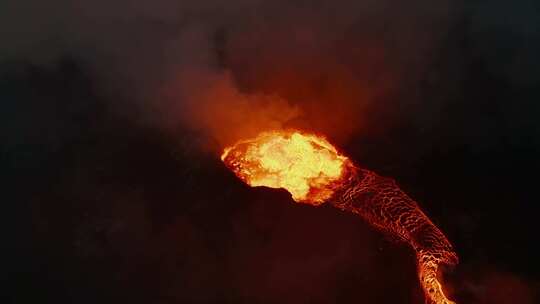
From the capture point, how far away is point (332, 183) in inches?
385

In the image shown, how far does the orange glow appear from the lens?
32.1ft

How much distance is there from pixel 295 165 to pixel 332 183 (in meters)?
0.80

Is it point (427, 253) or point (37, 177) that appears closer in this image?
point (427, 253)

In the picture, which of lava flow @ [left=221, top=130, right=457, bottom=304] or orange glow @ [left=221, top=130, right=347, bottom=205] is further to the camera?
orange glow @ [left=221, top=130, right=347, bottom=205]

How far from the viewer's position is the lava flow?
9.19 meters

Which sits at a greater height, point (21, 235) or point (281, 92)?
point (281, 92)

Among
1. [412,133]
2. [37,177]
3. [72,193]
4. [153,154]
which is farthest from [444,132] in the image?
[37,177]

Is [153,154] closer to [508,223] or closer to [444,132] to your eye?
[444,132]

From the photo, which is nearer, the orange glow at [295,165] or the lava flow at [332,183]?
the lava flow at [332,183]

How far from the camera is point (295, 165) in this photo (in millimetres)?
9820

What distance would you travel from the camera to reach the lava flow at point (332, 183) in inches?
362

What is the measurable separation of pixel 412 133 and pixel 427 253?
4529 mm

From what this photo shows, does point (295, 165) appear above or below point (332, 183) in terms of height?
above

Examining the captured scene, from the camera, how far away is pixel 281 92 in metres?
12.8
